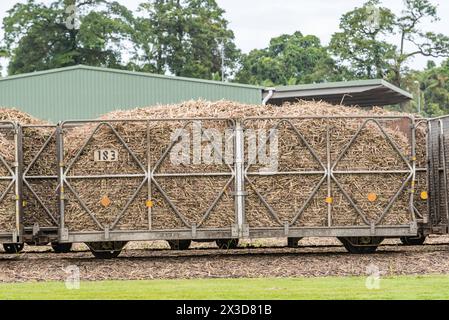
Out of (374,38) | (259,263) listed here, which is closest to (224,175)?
(259,263)

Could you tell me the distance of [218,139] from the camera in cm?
1878

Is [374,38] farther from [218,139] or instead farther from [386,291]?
[386,291]

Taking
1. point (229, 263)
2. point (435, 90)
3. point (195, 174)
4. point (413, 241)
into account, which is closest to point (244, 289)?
point (229, 263)

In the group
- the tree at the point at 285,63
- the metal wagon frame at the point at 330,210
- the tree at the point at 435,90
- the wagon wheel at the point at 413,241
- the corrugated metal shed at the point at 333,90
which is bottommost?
the wagon wheel at the point at 413,241

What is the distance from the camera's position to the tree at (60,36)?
7331cm

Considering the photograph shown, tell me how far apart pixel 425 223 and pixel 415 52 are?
198ft

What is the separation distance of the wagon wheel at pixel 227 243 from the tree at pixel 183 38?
5666 centimetres

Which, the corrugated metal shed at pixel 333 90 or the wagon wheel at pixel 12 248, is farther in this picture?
the corrugated metal shed at pixel 333 90

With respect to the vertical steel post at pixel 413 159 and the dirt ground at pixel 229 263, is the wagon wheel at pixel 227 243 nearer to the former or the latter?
the dirt ground at pixel 229 263

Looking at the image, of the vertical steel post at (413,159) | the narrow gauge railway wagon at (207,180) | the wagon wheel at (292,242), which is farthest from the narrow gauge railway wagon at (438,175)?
the wagon wheel at (292,242)

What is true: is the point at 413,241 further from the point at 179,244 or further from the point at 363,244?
the point at 179,244

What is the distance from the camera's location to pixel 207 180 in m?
18.8

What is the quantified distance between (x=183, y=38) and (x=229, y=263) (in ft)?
218

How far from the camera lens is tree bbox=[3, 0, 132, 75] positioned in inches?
2886
